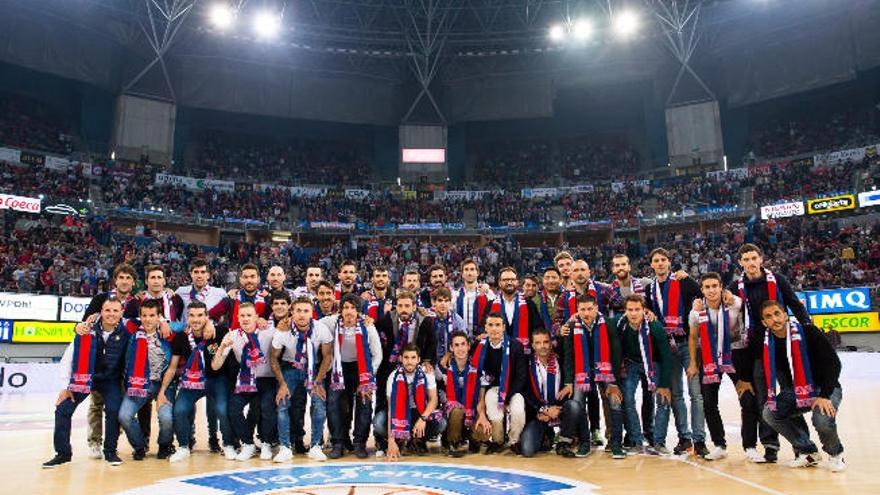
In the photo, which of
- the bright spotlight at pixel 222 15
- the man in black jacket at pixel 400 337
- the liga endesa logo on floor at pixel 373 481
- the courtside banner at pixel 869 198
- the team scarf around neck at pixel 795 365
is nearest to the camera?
the liga endesa logo on floor at pixel 373 481

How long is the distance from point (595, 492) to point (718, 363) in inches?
91.2

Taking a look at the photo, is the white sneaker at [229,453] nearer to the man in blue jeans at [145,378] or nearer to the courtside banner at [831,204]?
the man in blue jeans at [145,378]

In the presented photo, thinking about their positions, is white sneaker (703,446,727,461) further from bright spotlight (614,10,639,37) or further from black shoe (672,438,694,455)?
bright spotlight (614,10,639,37)

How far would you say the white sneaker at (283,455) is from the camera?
6785 mm

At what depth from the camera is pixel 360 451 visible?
23.1 feet

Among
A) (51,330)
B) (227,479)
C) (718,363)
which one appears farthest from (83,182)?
(718,363)

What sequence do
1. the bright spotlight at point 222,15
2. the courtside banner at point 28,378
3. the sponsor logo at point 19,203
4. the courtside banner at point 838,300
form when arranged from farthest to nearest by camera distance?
the bright spotlight at point 222,15 < the sponsor logo at point 19,203 < the courtside banner at point 838,300 < the courtside banner at point 28,378

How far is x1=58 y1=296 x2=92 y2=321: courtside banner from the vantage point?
70.6ft

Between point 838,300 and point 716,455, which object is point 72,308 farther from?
point 838,300

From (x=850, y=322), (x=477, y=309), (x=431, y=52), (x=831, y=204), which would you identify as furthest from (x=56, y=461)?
(x=431, y=52)

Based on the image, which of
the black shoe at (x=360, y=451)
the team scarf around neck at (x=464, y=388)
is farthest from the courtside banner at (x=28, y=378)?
the team scarf around neck at (x=464, y=388)

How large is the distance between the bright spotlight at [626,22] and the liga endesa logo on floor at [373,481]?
1135 inches

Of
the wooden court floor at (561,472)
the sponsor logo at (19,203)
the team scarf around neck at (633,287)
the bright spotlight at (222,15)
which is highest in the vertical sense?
the bright spotlight at (222,15)

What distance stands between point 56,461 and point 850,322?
24228 mm
